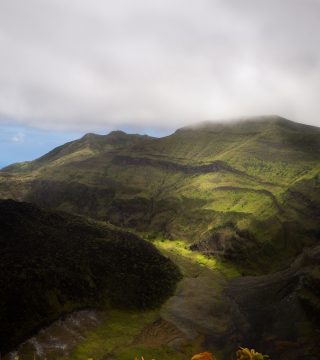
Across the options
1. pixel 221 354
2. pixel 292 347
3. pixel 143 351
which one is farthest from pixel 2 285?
pixel 292 347

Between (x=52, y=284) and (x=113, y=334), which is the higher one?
(x=52, y=284)

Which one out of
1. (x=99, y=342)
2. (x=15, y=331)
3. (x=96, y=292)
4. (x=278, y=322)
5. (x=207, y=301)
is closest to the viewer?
(x=15, y=331)

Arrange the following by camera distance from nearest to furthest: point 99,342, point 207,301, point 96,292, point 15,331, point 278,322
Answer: point 15,331
point 99,342
point 278,322
point 96,292
point 207,301

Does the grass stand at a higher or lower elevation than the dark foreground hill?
lower

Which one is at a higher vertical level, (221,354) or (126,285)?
(126,285)

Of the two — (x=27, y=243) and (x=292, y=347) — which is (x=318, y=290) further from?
(x=27, y=243)

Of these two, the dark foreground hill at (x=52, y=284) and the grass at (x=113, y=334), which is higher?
the dark foreground hill at (x=52, y=284)

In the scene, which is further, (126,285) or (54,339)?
(126,285)

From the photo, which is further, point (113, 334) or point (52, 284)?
point (52, 284)

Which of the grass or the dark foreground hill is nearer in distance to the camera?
the grass

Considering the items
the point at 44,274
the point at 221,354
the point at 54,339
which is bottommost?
the point at 221,354

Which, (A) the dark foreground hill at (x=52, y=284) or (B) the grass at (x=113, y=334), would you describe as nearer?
(B) the grass at (x=113, y=334)
